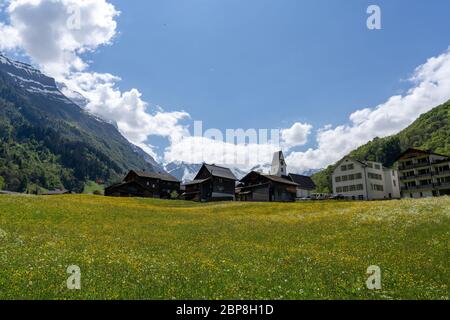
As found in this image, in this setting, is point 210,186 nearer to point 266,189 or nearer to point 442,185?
point 266,189

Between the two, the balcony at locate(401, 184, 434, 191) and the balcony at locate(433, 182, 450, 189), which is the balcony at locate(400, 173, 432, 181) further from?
the balcony at locate(433, 182, 450, 189)

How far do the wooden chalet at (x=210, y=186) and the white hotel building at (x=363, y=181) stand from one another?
4003cm

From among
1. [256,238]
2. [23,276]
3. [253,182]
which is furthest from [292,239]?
[253,182]

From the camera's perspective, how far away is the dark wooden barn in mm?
108812

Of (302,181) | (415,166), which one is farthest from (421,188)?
(302,181)

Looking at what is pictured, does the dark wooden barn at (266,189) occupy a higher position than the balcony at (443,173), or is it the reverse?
the balcony at (443,173)

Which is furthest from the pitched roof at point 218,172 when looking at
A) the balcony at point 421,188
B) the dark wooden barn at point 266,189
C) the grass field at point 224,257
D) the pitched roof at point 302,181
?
the grass field at point 224,257

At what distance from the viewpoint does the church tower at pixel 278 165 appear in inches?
6283

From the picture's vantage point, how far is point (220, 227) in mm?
36156

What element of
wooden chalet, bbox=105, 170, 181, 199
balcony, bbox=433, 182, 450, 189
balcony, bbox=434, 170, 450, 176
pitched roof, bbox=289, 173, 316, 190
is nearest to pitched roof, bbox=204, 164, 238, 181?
wooden chalet, bbox=105, 170, 181, 199

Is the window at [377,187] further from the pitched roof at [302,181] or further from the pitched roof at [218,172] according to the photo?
the pitched roof at [218,172]

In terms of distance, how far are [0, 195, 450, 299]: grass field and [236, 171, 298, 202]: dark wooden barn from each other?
70.7 metres

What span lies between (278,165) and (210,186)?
1863 inches

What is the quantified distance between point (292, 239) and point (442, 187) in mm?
89787
